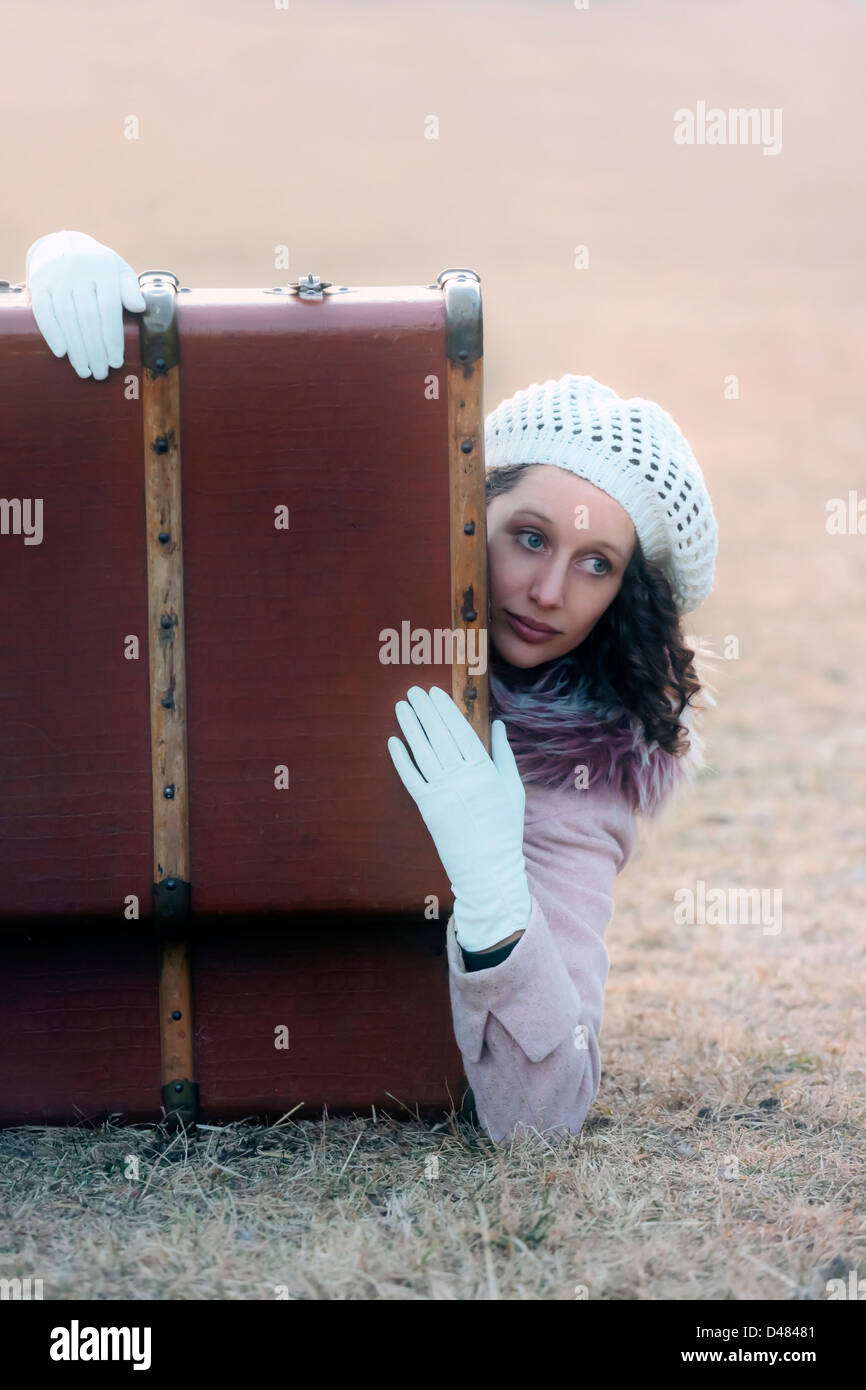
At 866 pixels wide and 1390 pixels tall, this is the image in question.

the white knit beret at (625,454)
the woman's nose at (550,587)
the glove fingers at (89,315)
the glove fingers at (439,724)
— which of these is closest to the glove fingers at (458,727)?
the glove fingers at (439,724)

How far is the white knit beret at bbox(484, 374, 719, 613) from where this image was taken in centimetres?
250

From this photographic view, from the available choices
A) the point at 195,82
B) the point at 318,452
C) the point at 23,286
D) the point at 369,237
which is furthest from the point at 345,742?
the point at 195,82

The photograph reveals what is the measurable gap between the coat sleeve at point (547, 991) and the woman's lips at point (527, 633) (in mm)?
272

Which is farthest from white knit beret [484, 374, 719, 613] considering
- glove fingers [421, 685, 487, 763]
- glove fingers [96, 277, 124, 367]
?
glove fingers [96, 277, 124, 367]

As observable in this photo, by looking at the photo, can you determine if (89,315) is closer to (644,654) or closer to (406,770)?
(406,770)

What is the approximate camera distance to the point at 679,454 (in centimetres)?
257

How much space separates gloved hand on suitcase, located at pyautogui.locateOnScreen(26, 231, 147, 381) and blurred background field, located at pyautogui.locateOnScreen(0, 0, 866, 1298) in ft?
4.15

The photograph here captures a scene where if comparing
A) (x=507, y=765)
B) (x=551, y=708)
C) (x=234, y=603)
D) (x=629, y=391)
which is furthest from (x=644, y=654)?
(x=629, y=391)

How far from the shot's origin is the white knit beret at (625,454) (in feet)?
8.21

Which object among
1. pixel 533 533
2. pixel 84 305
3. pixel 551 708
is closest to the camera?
pixel 84 305

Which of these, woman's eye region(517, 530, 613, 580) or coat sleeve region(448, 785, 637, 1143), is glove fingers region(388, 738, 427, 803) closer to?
coat sleeve region(448, 785, 637, 1143)

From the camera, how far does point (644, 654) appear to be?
270cm

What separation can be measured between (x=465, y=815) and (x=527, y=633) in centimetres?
41

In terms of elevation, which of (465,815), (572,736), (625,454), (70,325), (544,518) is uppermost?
(70,325)
